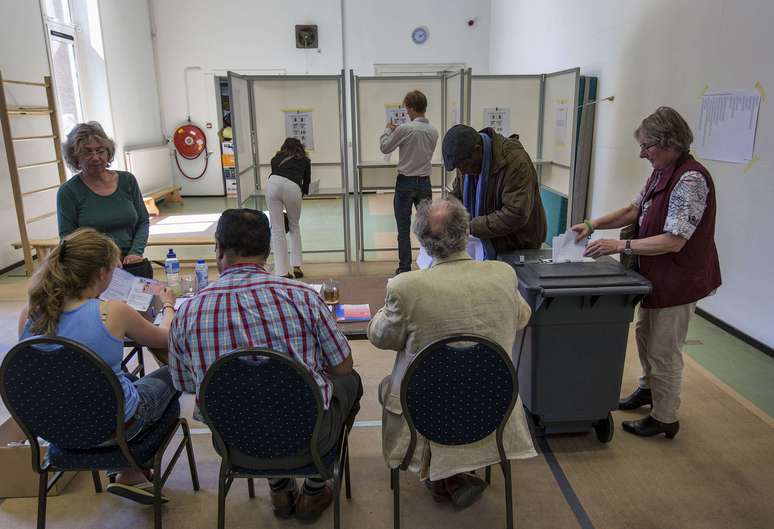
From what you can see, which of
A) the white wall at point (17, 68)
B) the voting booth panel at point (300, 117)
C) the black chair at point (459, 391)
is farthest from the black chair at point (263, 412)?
the white wall at point (17, 68)

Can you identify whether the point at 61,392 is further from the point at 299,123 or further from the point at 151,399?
the point at 299,123

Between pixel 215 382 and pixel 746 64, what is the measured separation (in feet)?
12.0

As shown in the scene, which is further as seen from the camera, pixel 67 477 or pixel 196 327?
pixel 67 477

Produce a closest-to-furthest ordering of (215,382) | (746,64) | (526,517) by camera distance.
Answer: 1. (215,382)
2. (526,517)
3. (746,64)

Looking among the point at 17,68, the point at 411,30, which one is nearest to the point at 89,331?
the point at 17,68

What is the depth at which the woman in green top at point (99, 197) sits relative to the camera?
2.69 m

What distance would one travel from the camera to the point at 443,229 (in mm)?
1724

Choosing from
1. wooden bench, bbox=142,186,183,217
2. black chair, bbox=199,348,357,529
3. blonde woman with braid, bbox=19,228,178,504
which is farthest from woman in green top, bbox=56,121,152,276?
wooden bench, bbox=142,186,183,217

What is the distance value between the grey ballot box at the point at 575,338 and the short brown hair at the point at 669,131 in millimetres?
546

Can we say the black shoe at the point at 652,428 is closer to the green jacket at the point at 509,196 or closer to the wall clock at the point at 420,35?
the green jacket at the point at 509,196

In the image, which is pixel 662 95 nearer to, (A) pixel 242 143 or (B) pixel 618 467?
(B) pixel 618 467

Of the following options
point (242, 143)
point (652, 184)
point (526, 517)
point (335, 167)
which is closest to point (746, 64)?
point (652, 184)

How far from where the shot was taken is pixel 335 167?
5.41m

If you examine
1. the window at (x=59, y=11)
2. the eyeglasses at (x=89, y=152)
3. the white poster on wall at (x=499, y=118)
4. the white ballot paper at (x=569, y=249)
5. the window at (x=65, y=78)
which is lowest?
the white ballot paper at (x=569, y=249)
